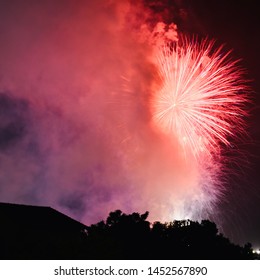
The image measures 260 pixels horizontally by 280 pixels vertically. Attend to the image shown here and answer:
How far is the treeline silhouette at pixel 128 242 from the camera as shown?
16.9m

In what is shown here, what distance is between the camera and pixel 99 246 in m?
17.7

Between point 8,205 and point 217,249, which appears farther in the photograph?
point 8,205

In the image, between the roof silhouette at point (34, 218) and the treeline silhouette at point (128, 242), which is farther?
the roof silhouette at point (34, 218)

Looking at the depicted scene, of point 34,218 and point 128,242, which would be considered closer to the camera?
point 128,242

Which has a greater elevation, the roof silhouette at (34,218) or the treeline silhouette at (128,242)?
the roof silhouette at (34,218)

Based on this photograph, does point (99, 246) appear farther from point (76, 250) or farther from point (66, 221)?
point (66, 221)

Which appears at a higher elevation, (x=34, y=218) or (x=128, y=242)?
(x=34, y=218)

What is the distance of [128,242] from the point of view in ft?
69.0

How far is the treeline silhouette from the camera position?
55.3 ft

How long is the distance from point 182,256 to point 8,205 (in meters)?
14.2
